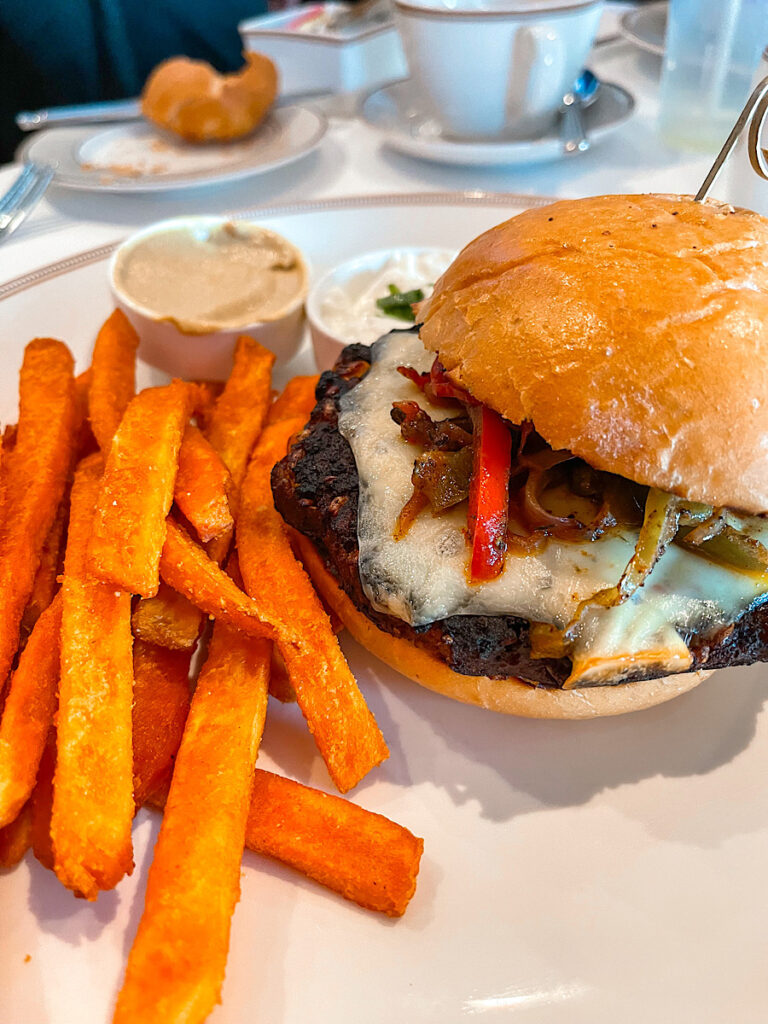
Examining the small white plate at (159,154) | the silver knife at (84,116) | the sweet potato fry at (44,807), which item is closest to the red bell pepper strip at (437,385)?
the sweet potato fry at (44,807)

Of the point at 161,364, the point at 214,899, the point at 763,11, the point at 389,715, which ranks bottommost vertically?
the point at 389,715

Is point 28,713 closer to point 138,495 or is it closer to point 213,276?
point 138,495

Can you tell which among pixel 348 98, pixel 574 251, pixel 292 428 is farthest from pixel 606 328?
pixel 348 98

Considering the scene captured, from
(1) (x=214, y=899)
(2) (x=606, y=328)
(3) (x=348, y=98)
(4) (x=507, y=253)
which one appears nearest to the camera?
(1) (x=214, y=899)

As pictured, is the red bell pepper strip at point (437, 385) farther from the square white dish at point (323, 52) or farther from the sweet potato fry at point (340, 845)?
the square white dish at point (323, 52)

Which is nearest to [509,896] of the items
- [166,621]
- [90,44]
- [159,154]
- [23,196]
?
[166,621]

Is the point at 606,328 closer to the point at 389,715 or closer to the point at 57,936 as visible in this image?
the point at 389,715
